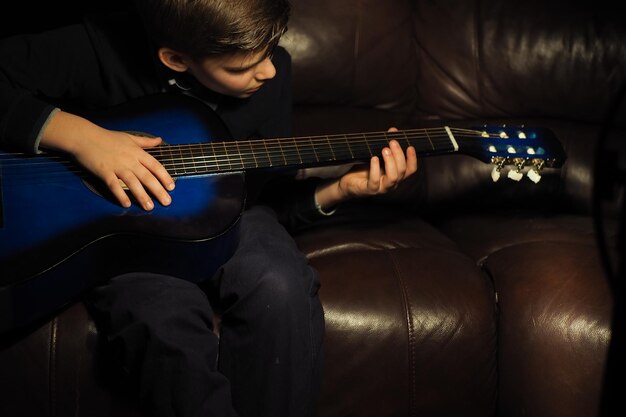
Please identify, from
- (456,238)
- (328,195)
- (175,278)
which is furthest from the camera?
(456,238)

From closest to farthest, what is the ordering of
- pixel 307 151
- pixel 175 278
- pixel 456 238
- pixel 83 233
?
pixel 83 233 → pixel 175 278 → pixel 307 151 → pixel 456 238

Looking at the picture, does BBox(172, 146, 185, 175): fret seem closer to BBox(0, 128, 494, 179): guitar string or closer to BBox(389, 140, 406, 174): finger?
BBox(0, 128, 494, 179): guitar string

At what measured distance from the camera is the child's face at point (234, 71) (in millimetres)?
1170

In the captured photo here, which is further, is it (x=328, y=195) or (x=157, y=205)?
(x=328, y=195)

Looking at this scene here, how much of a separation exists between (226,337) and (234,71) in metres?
0.50

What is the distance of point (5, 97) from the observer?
3.70 feet

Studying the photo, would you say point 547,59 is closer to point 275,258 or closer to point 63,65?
point 275,258

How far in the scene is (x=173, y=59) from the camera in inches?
48.3

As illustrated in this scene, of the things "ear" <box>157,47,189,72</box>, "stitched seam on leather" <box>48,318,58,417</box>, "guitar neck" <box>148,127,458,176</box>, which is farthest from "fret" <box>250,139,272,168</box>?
"stitched seam on leather" <box>48,318,58,417</box>

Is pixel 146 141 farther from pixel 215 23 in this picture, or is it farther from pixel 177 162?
pixel 215 23

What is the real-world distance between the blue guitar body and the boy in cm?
3

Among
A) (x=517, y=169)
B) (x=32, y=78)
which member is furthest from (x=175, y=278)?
(x=517, y=169)

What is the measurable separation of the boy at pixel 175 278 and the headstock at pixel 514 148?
141 millimetres

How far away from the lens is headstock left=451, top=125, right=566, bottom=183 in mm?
1275
